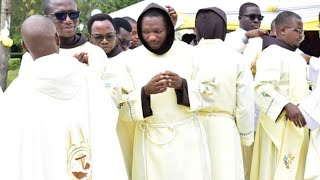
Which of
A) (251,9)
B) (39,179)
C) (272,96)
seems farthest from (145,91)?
(251,9)

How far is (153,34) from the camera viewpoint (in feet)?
14.9

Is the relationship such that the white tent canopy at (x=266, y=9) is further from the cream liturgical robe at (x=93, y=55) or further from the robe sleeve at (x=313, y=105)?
the cream liturgical robe at (x=93, y=55)

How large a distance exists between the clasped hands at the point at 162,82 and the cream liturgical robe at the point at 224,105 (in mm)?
733

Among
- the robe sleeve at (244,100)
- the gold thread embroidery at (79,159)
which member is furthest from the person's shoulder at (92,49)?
the gold thread embroidery at (79,159)

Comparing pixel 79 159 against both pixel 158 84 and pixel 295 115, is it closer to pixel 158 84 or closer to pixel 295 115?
pixel 158 84

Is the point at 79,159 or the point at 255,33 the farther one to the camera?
the point at 255,33

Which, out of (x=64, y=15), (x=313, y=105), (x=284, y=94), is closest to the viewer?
(x=64, y=15)

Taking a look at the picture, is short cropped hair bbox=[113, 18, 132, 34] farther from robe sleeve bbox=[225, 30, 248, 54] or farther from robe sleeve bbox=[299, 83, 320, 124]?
robe sleeve bbox=[299, 83, 320, 124]

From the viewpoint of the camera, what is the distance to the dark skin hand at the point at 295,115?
18.6ft

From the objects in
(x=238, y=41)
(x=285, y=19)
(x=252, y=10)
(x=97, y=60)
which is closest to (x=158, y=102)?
(x=97, y=60)

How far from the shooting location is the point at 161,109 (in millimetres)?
4586

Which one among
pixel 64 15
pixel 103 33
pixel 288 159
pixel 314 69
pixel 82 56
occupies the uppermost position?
pixel 64 15

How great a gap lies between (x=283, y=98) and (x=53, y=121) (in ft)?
9.12

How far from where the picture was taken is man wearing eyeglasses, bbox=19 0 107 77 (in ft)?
16.3
